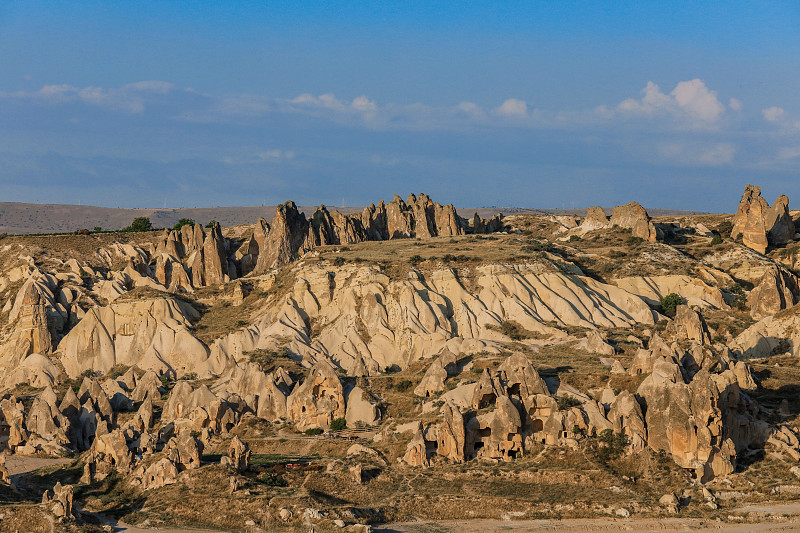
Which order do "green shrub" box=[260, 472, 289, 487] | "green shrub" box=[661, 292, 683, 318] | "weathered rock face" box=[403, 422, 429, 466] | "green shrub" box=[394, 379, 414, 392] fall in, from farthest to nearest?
"green shrub" box=[661, 292, 683, 318], "green shrub" box=[394, 379, 414, 392], "weathered rock face" box=[403, 422, 429, 466], "green shrub" box=[260, 472, 289, 487]

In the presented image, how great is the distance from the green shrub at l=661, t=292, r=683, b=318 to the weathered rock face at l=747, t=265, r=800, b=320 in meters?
6.33

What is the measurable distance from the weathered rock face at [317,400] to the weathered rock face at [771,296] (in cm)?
4292

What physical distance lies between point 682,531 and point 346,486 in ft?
55.5

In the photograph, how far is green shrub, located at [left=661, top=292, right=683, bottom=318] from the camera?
339ft

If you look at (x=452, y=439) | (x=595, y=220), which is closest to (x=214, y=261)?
(x=595, y=220)

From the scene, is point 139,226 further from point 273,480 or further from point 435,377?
point 273,480

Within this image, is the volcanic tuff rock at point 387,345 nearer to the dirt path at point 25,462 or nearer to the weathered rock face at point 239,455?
the weathered rock face at point 239,455

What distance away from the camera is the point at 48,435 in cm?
7294

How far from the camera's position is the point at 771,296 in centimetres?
10038

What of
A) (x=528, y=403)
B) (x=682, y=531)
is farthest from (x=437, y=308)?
(x=682, y=531)

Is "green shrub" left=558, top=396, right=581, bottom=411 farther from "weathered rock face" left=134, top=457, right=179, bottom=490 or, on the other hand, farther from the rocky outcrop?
"weathered rock face" left=134, top=457, right=179, bottom=490

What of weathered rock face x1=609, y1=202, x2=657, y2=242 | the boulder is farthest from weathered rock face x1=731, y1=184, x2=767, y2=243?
the boulder

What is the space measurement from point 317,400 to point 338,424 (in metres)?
2.90

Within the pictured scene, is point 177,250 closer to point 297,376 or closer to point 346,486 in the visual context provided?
point 297,376
